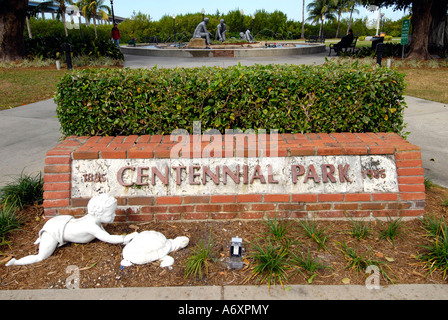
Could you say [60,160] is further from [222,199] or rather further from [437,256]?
[437,256]

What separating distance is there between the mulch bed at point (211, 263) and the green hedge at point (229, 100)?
1080mm

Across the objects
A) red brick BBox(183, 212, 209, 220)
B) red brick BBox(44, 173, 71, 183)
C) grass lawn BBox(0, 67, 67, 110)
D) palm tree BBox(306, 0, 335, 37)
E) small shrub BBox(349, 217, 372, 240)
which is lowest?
small shrub BBox(349, 217, 372, 240)

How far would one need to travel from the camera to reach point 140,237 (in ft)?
9.54

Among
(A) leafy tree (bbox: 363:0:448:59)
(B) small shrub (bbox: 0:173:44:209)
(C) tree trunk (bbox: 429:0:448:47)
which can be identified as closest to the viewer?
(B) small shrub (bbox: 0:173:44:209)

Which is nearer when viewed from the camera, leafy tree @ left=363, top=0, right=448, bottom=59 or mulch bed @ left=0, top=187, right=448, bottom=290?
mulch bed @ left=0, top=187, right=448, bottom=290

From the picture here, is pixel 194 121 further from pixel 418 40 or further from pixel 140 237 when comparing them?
pixel 418 40

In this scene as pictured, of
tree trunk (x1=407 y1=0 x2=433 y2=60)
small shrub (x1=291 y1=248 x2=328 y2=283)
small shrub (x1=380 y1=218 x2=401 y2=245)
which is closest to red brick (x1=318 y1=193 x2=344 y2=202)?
small shrub (x1=380 y1=218 x2=401 y2=245)

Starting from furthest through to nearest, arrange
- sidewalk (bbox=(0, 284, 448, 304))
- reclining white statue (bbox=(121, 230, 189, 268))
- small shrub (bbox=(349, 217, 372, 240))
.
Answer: small shrub (bbox=(349, 217, 372, 240)) → reclining white statue (bbox=(121, 230, 189, 268)) → sidewalk (bbox=(0, 284, 448, 304))

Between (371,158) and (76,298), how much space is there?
280 centimetres

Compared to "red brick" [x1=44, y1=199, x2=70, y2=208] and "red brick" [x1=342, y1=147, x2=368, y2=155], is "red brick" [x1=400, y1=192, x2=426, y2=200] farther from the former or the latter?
"red brick" [x1=44, y1=199, x2=70, y2=208]

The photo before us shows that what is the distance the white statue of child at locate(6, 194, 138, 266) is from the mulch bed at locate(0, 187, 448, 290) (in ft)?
0.34

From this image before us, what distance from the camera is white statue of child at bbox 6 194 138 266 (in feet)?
9.65

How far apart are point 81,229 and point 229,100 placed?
6.27ft

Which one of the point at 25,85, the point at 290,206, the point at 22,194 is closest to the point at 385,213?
the point at 290,206
